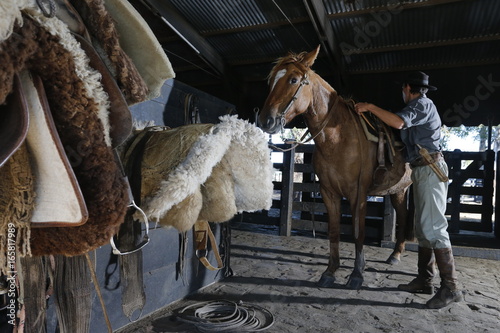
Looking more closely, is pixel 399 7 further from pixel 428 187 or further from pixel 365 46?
pixel 428 187

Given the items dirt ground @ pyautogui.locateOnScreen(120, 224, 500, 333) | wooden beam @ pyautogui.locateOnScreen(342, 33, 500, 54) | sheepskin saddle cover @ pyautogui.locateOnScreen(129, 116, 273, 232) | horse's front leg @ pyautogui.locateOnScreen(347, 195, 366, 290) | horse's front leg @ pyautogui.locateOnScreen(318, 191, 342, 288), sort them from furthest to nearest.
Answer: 1. wooden beam @ pyautogui.locateOnScreen(342, 33, 500, 54)
2. horse's front leg @ pyautogui.locateOnScreen(318, 191, 342, 288)
3. horse's front leg @ pyautogui.locateOnScreen(347, 195, 366, 290)
4. dirt ground @ pyautogui.locateOnScreen(120, 224, 500, 333)
5. sheepskin saddle cover @ pyautogui.locateOnScreen(129, 116, 273, 232)

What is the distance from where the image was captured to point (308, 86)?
10.2 ft

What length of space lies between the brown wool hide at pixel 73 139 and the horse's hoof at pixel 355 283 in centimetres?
297

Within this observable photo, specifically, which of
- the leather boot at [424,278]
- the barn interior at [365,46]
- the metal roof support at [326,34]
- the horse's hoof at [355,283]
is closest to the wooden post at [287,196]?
the barn interior at [365,46]

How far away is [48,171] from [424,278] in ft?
11.6

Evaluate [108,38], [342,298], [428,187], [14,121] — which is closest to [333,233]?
[342,298]

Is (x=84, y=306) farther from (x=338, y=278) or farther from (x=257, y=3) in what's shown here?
(x=257, y=3)

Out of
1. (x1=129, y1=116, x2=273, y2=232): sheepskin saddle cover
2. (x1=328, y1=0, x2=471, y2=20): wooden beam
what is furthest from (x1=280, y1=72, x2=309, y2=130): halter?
(x1=328, y1=0, x2=471, y2=20): wooden beam

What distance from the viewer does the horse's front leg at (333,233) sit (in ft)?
10.9

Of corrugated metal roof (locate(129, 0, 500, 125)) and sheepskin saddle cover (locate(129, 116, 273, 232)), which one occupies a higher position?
corrugated metal roof (locate(129, 0, 500, 125))

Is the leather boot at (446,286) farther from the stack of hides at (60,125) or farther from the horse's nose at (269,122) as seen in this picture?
the stack of hides at (60,125)

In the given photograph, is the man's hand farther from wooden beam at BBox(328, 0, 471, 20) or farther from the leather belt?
wooden beam at BBox(328, 0, 471, 20)

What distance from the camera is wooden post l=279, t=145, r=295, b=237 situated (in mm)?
6066

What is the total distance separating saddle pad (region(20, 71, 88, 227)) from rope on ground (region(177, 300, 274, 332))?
6.02ft
